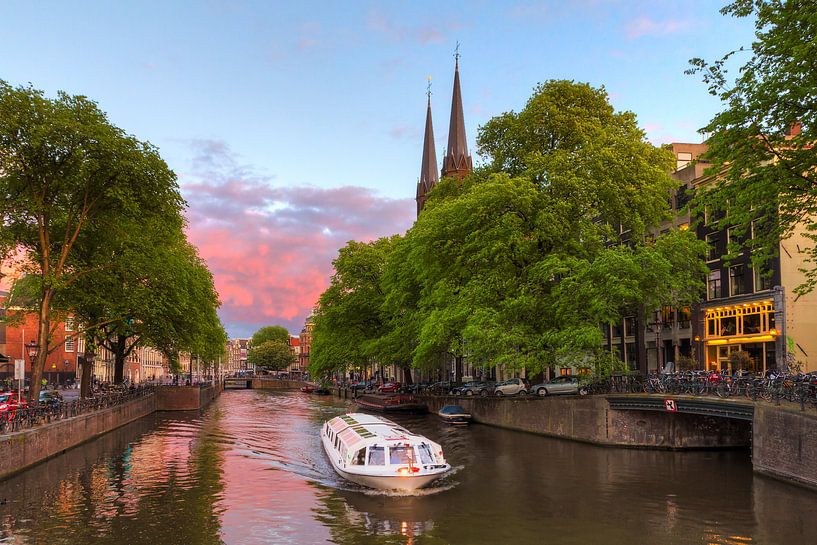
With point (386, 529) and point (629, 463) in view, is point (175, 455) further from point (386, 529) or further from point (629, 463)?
point (629, 463)

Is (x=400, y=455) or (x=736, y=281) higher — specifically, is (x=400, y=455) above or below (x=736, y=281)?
below

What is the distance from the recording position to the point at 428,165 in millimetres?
145125

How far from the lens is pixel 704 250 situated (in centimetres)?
4675

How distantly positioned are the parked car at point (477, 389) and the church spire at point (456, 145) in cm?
6070

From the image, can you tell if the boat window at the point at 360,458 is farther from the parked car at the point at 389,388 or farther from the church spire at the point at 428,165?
the church spire at the point at 428,165

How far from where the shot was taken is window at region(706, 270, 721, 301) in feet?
198

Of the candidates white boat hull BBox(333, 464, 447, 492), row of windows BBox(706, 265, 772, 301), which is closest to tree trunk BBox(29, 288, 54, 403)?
white boat hull BBox(333, 464, 447, 492)

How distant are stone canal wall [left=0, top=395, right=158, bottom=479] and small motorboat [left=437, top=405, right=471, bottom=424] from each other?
25665 millimetres

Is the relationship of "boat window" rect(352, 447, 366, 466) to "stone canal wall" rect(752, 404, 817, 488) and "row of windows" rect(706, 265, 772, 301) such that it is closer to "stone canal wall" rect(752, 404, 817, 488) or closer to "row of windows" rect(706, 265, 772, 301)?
"stone canal wall" rect(752, 404, 817, 488)

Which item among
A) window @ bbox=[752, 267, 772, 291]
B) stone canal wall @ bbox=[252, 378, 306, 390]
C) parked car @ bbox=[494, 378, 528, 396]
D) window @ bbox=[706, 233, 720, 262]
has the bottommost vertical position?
stone canal wall @ bbox=[252, 378, 306, 390]

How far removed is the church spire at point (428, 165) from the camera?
144 metres

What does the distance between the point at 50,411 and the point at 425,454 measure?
2194 cm

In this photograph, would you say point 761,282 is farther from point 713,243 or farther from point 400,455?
point 400,455

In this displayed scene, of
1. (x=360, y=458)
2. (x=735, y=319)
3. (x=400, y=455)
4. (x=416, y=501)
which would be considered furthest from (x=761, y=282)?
(x=416, y=501)
